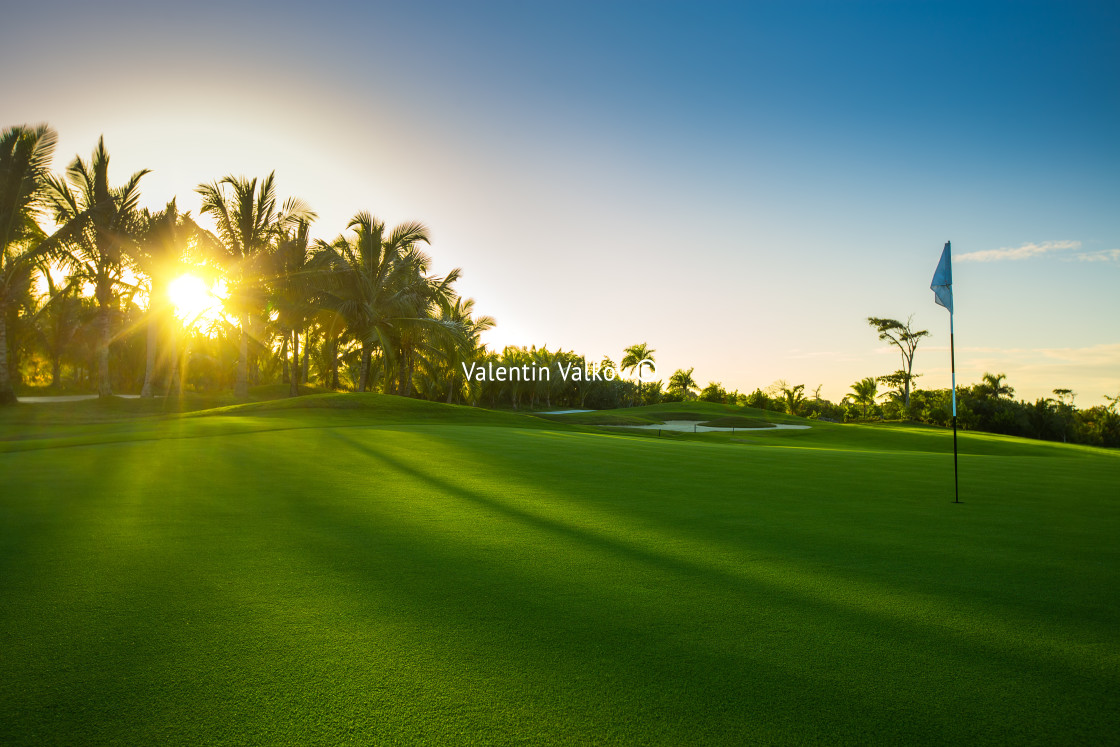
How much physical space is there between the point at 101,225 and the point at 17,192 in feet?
8.54

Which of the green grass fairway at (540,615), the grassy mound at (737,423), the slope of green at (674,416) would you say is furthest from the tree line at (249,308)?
the green grass fairway at (540,615)

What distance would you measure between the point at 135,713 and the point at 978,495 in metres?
9.93

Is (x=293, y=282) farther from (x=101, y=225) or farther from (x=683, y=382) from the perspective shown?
(x=683, y=382)

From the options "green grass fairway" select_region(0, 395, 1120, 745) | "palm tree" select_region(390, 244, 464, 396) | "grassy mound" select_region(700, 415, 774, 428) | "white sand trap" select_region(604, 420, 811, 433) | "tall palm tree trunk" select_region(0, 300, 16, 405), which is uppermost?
"palm tree" select_region(390, 244, 464, 396)

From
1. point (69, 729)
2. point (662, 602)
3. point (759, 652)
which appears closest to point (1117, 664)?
point (759, 652)

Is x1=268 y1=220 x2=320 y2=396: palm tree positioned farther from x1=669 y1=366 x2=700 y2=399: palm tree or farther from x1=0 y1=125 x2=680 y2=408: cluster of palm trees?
x1=669 y1=366 x2=700 y2=399: palm tree

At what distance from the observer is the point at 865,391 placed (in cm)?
5078

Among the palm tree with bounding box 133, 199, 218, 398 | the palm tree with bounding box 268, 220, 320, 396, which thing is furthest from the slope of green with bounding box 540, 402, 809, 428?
the palm tree with bounding box 133, 199, 218, 398

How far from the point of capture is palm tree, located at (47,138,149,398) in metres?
23.1

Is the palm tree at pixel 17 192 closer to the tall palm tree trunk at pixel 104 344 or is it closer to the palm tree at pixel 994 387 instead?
the tall palm tree trunk at pixel 104 344

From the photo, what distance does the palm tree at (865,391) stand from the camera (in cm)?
5006

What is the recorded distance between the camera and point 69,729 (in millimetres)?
2336

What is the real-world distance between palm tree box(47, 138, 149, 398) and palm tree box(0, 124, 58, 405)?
1408 millimetres

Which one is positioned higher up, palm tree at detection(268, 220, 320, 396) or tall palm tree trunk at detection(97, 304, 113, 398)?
palm tree at detection(268, 220, 320, 396)
